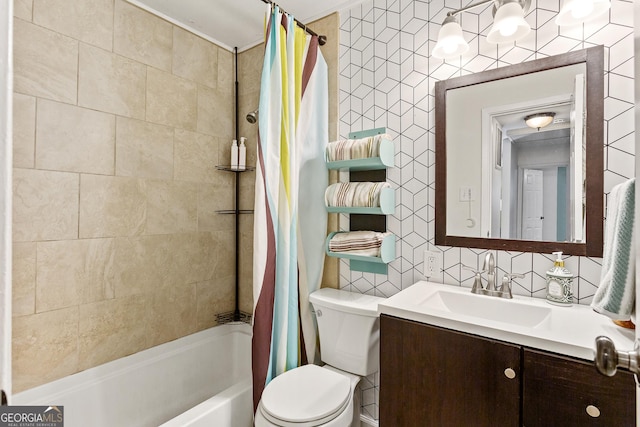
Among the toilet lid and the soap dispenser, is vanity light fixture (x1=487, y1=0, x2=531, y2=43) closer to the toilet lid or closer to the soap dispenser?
the soap dispenser

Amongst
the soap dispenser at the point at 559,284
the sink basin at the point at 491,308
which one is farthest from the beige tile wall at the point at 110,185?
the soap dispenser at the point at 559,284

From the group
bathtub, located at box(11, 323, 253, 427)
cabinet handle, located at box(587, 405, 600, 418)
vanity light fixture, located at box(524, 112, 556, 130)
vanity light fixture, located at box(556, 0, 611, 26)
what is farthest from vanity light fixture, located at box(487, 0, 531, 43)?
bathtub, located at box(11, 323, 253, 427)

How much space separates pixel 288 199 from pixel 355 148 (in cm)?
45

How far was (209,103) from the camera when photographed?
7.40 feet

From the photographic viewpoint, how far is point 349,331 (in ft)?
5.30

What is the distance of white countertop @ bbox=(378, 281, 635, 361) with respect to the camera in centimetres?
96

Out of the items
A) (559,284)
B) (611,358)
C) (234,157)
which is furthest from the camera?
(234,157)

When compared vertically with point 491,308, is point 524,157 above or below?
above

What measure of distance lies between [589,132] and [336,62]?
1323 millimetres

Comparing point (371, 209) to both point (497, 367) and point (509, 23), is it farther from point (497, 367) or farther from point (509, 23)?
point (509, 23)

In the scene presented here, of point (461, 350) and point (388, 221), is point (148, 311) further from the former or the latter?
point (461, 350)

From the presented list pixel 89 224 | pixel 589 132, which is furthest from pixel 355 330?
pixel 89 224

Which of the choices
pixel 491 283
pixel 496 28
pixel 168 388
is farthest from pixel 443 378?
pixel 168 388

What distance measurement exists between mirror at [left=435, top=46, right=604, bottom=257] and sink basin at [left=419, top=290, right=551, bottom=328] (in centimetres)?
25
